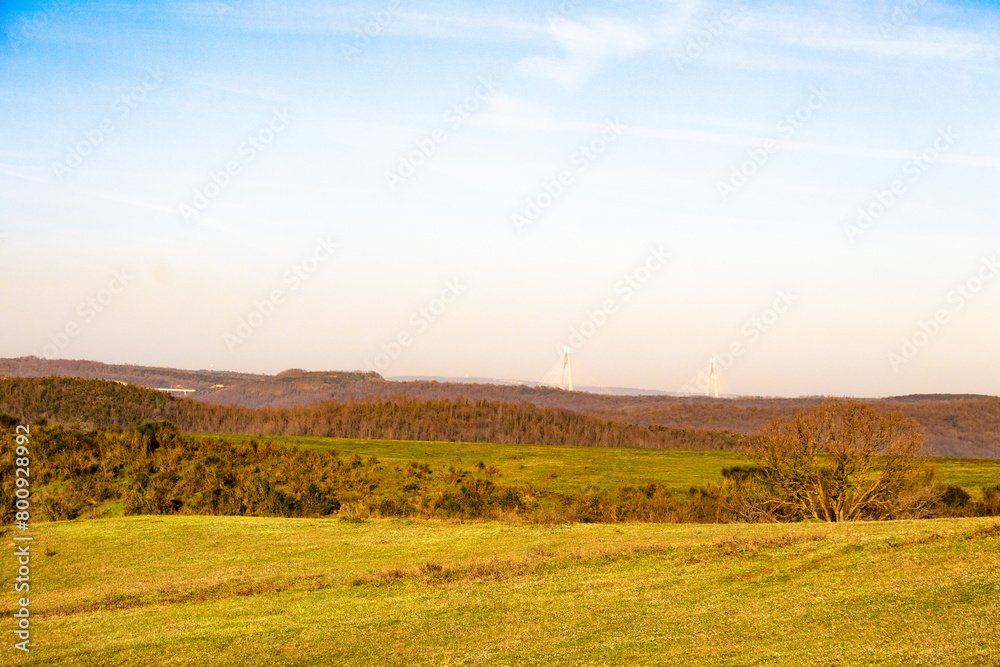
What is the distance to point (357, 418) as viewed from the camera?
99500mm

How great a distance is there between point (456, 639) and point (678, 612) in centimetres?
358

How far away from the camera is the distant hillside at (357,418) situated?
256ft

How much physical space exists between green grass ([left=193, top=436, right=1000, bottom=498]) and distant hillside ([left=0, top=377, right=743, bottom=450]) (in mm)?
24196

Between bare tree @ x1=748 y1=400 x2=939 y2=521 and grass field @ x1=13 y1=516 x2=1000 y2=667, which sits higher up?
bare tree @ x1=748 y1=400 x2=939 y2=521

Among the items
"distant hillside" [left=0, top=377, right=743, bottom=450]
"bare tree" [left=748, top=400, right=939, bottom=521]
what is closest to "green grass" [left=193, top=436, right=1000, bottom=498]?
"bare tree" [left=748, top=400, right=939, bottom=521]

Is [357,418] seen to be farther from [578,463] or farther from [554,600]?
[554,600]

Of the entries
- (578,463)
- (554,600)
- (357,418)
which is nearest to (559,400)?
(357,418)

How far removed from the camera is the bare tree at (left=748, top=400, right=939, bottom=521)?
30.2m

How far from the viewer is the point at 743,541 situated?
1908 cm

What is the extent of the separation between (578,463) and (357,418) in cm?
5228

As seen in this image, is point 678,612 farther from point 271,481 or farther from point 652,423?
point 652,423

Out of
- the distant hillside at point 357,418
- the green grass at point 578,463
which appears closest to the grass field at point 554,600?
the green grass at point 578,463

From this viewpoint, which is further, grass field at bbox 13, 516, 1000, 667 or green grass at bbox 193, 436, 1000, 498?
green grass at bbox 193, 436, 1000, 498

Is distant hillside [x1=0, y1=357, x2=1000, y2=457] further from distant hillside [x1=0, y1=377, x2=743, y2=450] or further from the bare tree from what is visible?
the bare tree
